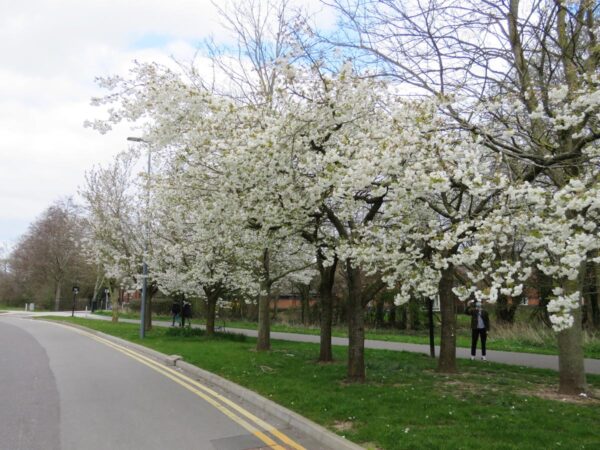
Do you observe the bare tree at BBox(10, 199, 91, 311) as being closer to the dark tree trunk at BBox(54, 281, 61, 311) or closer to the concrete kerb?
the dark tree trunk at BBox(54, 281, 61, 311)

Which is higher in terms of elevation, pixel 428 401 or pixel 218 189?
pixel 218 189

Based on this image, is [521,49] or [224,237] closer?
[521,49]

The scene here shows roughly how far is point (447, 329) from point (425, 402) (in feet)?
11.2

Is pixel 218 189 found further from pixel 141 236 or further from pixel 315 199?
pixel 141 236

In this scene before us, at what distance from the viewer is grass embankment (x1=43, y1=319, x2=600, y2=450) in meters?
5.84

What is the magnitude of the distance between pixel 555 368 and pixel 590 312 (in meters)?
12.3

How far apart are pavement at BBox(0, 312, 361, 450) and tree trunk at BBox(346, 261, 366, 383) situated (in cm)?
209

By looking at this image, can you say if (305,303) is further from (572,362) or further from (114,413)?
(114,413)

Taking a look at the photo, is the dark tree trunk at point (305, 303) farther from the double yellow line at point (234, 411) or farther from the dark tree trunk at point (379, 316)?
the double yellow line at point (234, 411)

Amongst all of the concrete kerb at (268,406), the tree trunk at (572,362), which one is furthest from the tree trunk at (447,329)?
the concrete kerb at (268,406)

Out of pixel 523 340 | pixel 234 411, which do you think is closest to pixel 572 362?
pixel 234 411

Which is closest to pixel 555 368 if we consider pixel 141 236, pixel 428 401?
pixel 428 401

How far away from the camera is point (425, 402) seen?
7.65 metres

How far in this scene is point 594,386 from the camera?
9.33 meters
